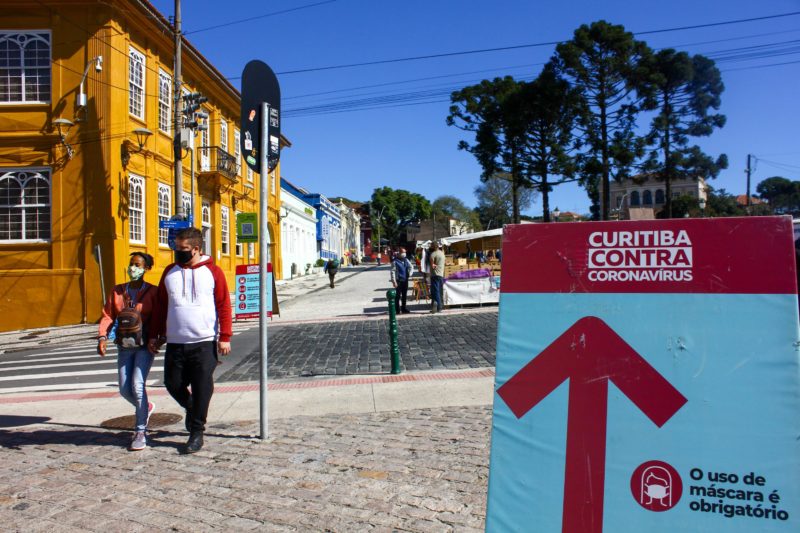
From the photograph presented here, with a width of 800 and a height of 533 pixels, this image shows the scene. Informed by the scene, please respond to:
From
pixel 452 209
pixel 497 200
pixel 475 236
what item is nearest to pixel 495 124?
pixel 475 236

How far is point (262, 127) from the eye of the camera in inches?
212

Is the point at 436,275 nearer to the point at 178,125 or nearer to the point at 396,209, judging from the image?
the point at 178,125

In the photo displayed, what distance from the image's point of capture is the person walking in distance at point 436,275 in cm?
1523

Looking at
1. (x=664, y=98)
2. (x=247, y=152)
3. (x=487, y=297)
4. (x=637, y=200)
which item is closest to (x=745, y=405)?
(x=247, y=152)

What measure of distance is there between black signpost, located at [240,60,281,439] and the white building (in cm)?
3443

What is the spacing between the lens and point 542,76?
1523 inches

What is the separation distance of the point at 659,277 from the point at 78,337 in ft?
52.5

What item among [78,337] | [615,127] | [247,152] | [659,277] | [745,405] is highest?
[615,127]

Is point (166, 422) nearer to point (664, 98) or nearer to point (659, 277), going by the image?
point (659, 277)

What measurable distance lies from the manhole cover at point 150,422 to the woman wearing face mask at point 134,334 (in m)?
0.68

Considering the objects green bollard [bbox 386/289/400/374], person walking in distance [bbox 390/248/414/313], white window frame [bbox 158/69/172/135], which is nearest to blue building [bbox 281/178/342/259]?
white window frame [bbox 158/69/172/135]

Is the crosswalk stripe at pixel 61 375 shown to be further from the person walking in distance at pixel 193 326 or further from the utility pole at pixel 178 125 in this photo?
the utility pole at pixel 178 125

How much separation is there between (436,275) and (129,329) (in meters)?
11.0

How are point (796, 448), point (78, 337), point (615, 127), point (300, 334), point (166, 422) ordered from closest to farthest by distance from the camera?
point (796, 448), point (166, 422), point (300, 334), point (78, 337), point (615, 127)
